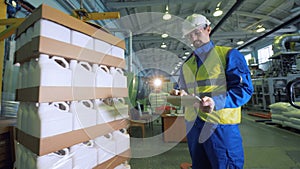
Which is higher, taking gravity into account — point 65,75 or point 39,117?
point 65,75

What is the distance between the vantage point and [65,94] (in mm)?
735

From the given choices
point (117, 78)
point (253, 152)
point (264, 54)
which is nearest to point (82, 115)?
point (117, 78)

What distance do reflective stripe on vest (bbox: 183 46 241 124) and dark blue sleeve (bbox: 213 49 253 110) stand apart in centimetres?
3

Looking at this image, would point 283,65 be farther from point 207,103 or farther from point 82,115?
point 82,115

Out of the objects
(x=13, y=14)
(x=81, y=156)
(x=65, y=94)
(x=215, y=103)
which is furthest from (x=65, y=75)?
(x=13, y=14)

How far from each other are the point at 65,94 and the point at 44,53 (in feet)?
0.67

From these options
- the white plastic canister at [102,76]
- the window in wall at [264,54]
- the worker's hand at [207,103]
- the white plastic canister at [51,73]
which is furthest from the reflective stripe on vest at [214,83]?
the window in wall at [264,54]

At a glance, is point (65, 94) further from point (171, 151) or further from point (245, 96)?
point (171, 151)

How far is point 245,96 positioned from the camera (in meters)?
0.89

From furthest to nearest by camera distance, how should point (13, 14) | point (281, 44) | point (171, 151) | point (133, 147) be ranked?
point (281, 44) → point (133, 147) → point (171, 151) → point (13, 14)

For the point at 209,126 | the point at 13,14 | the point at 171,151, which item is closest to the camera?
the point at 209,126

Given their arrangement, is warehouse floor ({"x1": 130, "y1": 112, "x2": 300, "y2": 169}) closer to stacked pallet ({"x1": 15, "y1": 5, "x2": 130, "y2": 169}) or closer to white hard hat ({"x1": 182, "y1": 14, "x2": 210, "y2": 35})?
stacked pallet ({"x1": 15, "y1": 5, "x2": 130, "y2": 169})

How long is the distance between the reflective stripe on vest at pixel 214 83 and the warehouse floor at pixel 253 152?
1468 millimetres

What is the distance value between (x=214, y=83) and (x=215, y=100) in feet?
0.56
